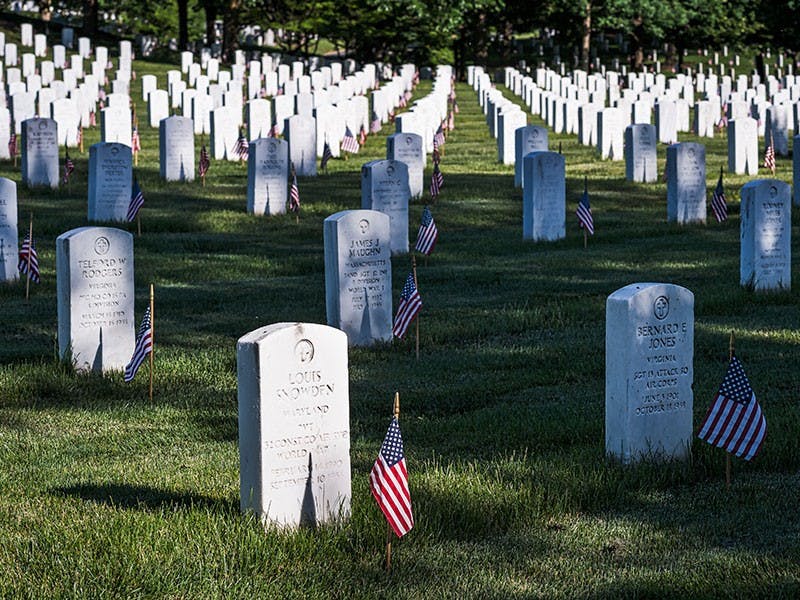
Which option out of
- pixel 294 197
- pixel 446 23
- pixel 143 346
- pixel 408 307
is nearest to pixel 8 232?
pixel 408 307

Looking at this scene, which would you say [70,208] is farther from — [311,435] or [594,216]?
[311,435]

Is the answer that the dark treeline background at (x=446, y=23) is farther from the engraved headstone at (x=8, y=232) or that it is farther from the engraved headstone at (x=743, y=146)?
the engraved headstone at (x=8, y=232)

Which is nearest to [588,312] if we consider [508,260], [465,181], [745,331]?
[745,331]

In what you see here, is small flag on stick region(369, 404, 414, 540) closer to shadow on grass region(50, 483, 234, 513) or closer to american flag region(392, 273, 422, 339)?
shadow on grass region(50, 483, 234, 513)

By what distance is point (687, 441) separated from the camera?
9.16 meters

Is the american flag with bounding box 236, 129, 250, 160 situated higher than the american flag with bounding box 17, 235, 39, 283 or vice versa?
the american flag with bounding box 236, 129, 250, 160

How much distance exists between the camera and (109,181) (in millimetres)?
21734

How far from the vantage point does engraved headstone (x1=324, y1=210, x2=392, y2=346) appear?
13.1 m

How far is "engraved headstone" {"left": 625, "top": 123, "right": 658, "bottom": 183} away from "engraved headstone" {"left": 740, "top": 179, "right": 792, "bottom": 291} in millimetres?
11220

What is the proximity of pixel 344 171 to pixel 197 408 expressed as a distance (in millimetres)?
19113

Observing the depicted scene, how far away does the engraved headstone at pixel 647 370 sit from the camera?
8.81 meters

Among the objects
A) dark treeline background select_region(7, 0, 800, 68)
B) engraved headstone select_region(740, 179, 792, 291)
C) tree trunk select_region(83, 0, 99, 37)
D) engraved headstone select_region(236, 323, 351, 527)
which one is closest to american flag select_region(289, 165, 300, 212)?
engraved headstone select_region(740, 179, 792, 291)

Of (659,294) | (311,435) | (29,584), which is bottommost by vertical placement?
(29,584)

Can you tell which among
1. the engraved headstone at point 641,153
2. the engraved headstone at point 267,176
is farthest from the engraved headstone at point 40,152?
the engraved headstone at point 641,153
